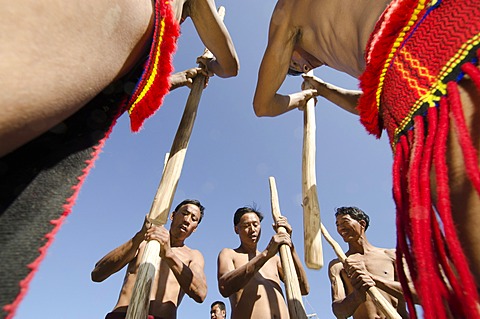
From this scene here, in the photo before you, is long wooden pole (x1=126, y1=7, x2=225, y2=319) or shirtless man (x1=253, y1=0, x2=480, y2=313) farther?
long wooden pole (x1=126, y1=7, x2=225, y2=319)

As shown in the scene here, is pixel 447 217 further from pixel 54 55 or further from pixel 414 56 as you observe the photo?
pixel 54 55

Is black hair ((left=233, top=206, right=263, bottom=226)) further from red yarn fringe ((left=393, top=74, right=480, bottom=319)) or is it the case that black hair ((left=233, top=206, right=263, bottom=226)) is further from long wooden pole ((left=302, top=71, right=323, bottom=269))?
red yarn fringe ((left=393, top=74, right=480, bottom=319))

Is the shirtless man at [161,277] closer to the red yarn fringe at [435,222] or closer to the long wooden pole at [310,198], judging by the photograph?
the long wooden pole at [310,198]

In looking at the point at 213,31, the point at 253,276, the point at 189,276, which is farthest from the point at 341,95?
the point at 253,276

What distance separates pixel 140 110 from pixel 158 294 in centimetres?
328

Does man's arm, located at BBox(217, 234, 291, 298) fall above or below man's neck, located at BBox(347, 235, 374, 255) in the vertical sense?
below

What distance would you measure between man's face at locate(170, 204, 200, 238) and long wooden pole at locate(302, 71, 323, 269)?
2486mm

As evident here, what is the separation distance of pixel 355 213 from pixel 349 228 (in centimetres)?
30

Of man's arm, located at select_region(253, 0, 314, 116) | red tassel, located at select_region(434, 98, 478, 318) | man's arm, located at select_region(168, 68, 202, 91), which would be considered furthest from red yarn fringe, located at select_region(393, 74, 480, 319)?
man's arm, located at select_region(168, 68, 202, 91)

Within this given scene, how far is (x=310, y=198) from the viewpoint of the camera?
238 cm

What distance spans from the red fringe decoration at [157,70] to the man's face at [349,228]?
14.6 ft

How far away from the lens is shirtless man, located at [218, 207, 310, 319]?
3781mm

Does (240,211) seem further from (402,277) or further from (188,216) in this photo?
(402,277)

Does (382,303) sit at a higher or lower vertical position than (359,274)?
lower
